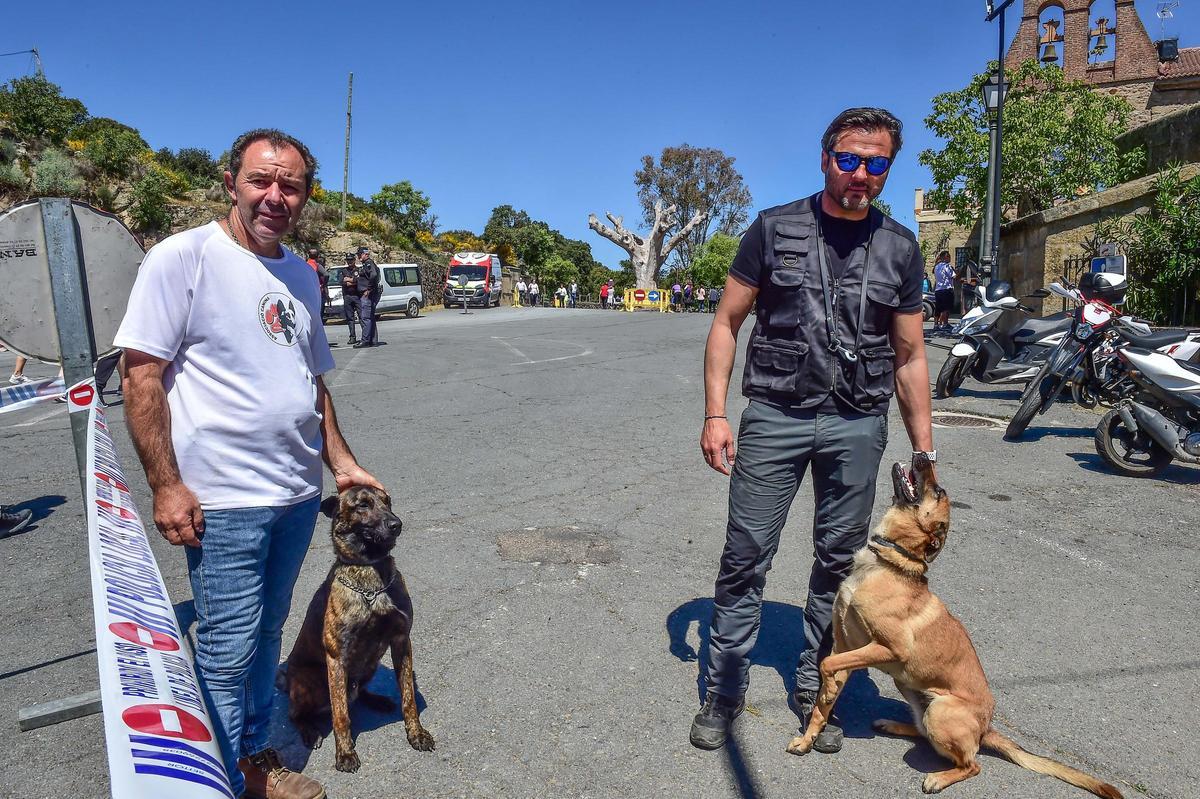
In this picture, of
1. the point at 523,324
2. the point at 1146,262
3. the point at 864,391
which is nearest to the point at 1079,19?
the point at 1146,262

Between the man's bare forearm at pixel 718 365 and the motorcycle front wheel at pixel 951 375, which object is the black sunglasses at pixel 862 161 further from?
the motorcycle front wheel at pixel 951 375

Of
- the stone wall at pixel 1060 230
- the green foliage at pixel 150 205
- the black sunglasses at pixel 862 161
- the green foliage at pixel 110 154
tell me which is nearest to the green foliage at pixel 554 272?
the green foliage at pixel 110 154

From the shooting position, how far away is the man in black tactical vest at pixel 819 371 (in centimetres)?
274

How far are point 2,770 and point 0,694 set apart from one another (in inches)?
24.7

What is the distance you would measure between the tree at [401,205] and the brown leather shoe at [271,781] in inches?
1792

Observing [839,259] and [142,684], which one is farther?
[839,259]

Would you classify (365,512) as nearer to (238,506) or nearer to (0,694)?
(238,506)

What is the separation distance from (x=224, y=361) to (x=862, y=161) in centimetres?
213

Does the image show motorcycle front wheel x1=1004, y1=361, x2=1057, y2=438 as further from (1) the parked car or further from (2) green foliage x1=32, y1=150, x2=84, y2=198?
(2) green foliage x1=32, y1=150, x2=84, y2=198

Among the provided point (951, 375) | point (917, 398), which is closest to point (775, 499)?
point (917, 398)

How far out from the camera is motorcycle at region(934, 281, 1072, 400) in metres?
9.08

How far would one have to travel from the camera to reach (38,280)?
2701 mm

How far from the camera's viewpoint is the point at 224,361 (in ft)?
7.17

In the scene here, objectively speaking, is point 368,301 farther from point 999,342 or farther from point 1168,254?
point 1168,254
